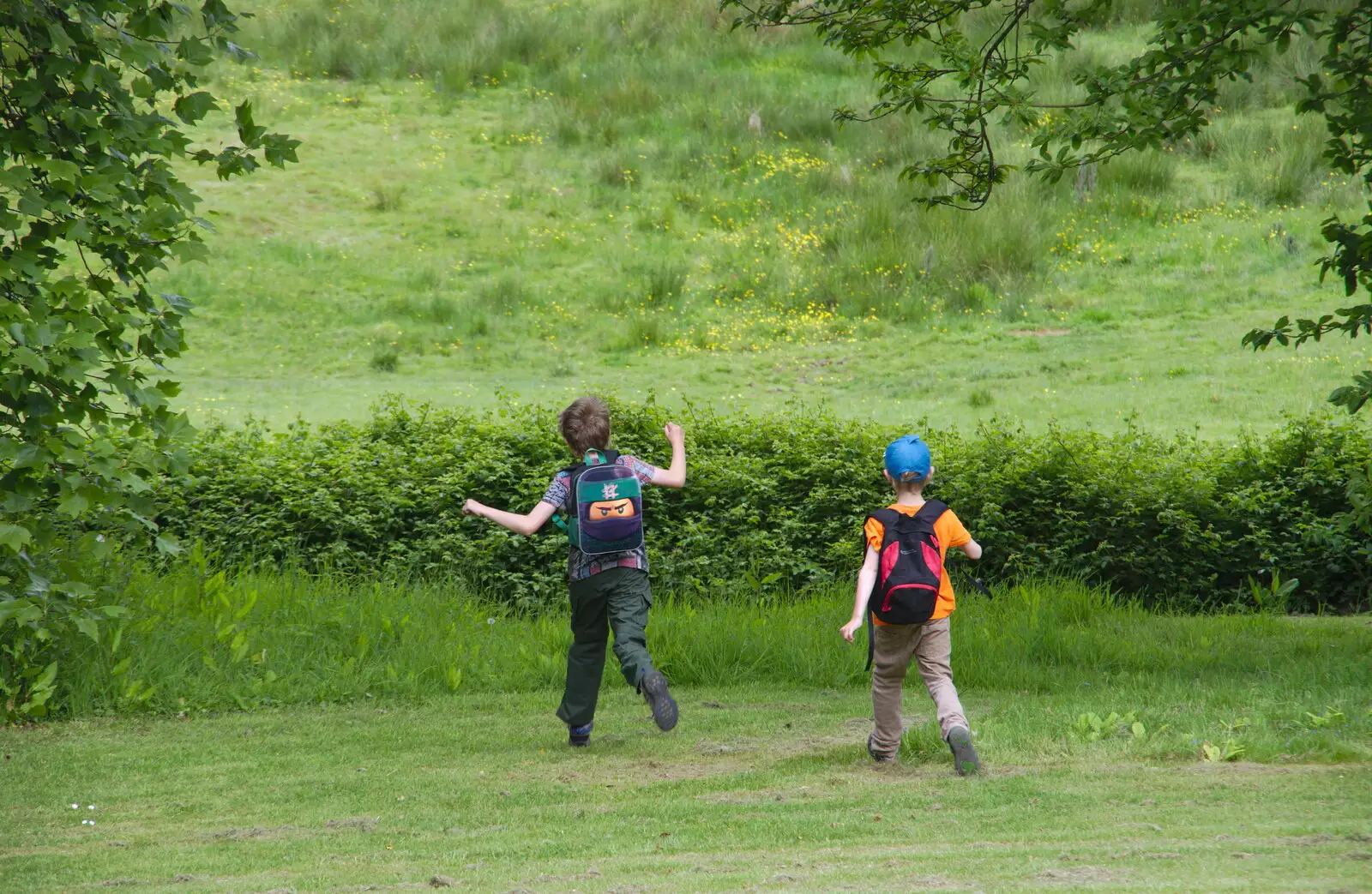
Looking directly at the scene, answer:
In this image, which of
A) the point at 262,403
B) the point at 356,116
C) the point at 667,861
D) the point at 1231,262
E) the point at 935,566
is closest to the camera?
the point at 667,861

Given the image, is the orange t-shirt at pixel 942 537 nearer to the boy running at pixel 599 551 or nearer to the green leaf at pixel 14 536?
the boy running at pixel 599 551

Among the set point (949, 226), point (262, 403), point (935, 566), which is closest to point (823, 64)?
point (949, 226)

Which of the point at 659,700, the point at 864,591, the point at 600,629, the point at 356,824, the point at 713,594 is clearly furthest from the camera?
the point at 713,594

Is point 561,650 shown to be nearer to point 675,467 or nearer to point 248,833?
point 675,467

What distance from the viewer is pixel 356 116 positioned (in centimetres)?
2600

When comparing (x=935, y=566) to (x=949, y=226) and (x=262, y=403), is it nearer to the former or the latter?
(x=262, y=403)

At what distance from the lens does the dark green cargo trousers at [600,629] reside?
5977mm

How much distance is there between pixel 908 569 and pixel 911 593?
0.32ft

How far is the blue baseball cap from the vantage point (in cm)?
534

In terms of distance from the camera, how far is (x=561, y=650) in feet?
26.2

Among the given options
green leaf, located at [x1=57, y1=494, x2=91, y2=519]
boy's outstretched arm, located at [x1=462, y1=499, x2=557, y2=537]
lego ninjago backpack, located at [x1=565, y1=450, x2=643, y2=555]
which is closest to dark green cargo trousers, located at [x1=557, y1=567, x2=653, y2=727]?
lego ninjago backpack, located at [x1=565, y1=450, x2=643, y2=555]

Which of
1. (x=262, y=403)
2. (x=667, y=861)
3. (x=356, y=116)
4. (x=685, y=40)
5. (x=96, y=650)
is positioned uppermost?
(x=685, y=40)

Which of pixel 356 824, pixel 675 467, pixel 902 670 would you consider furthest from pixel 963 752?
pixel 356 824

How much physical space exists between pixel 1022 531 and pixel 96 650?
21.0 ft
